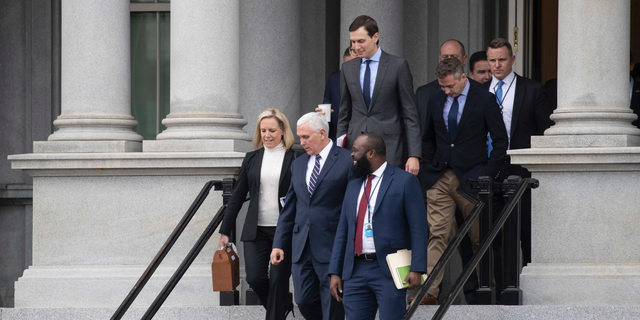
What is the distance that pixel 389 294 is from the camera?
569cm

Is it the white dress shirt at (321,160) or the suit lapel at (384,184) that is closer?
the suit lapel at (384,184)

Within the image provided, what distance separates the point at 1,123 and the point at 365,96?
6.92m

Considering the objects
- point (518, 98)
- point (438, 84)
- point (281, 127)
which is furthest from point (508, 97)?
point (281, 127)

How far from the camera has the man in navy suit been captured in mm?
6328

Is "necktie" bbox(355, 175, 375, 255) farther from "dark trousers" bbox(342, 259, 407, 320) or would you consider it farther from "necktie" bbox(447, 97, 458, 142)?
"necktie" bbox(447, 97, 458, 142)

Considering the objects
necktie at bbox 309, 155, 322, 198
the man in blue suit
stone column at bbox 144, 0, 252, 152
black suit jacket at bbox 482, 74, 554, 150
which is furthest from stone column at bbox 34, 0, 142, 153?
black suit jacket at bbox 482, 74, 554, 150

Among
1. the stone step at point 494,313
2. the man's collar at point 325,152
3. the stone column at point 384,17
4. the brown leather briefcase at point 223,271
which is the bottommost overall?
the stone step at point 494,313

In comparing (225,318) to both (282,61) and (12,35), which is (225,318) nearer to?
(282,61)

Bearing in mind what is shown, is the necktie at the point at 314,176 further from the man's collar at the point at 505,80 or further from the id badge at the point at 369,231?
the man's collar at the point at 505,80

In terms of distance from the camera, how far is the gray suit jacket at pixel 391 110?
712cm

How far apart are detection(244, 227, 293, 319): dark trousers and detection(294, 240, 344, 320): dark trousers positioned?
0.94ft

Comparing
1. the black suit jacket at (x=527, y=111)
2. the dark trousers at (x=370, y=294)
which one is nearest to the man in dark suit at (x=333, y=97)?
the black suit jacket at (x=527, y=111)

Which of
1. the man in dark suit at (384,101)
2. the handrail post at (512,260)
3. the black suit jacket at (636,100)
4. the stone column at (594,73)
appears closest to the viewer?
the man in dark suit at (384,101)

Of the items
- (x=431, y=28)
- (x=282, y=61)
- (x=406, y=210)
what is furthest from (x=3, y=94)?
(x=406, y=210)
